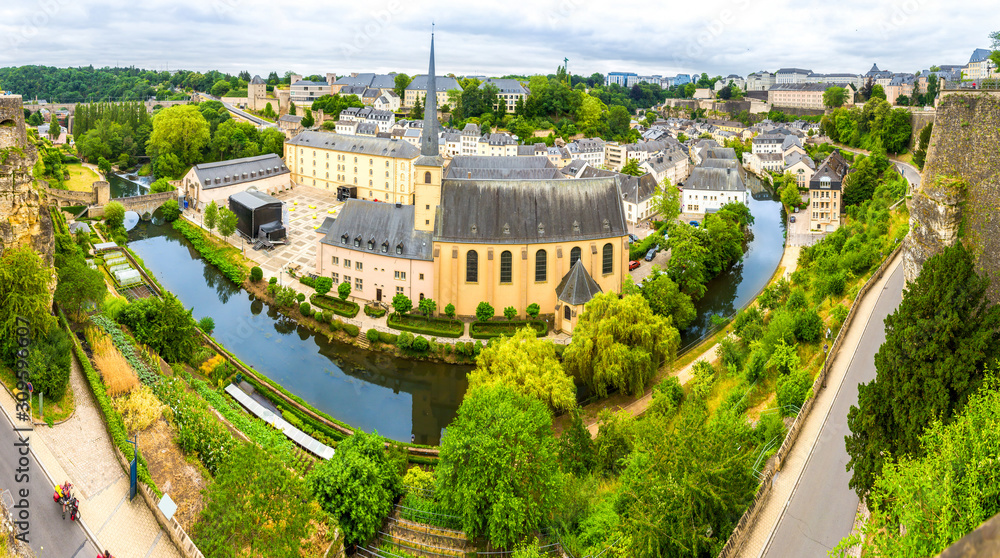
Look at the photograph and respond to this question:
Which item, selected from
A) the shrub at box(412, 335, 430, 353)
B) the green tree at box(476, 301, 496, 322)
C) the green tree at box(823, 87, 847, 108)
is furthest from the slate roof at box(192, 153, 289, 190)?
the green tree at box(823, 87, 847, 108)

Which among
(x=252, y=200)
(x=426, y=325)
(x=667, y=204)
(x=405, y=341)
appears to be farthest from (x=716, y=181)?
(x=252, y=200)

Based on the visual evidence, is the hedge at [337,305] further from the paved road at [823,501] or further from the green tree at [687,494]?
the paved road at [823,501]

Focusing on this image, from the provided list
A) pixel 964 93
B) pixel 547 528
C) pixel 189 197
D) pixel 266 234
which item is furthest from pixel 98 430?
pixel 189 197

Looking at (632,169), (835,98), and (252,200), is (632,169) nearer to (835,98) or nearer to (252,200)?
(252,200)

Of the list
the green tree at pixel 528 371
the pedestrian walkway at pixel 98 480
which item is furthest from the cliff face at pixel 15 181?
the green tree at pixel 528 371

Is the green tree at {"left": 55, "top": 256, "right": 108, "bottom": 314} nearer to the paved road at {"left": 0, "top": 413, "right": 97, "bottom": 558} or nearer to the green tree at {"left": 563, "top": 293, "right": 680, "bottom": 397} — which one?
the paved road at {"left": 0, "top": 413, "right": 97, "bottom": 558}
